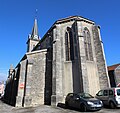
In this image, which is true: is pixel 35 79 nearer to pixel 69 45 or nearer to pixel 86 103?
pixel 69 45

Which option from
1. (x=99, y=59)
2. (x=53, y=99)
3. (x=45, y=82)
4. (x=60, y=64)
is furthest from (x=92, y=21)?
(x=53, y=99)

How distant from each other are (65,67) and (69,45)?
339cm

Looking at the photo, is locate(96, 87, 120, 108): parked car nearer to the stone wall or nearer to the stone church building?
the stone church building

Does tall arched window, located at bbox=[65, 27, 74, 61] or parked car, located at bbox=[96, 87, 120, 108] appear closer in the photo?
parked car, located at bbox=[96, 87, 120, 108]

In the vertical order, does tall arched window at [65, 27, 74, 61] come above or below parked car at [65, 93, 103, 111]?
above

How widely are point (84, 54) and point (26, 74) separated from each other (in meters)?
8.05

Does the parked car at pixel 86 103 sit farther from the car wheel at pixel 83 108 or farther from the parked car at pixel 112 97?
the parked car at pixel 112 97

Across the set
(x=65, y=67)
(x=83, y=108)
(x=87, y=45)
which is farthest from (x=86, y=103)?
(x=87, y=45)

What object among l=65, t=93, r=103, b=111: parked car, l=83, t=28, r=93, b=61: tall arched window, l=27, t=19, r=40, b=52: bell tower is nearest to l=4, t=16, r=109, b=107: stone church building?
l=83, t=28, r=93, b=61: tall arched window

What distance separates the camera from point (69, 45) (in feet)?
57.3

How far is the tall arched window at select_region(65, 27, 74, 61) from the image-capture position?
16.8 metres

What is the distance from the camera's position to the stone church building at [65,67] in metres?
14.8

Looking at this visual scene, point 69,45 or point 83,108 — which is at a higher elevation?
point 69,45

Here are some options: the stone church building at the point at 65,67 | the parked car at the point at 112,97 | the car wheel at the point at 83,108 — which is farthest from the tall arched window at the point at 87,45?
the car wheel at the point at 83,108
